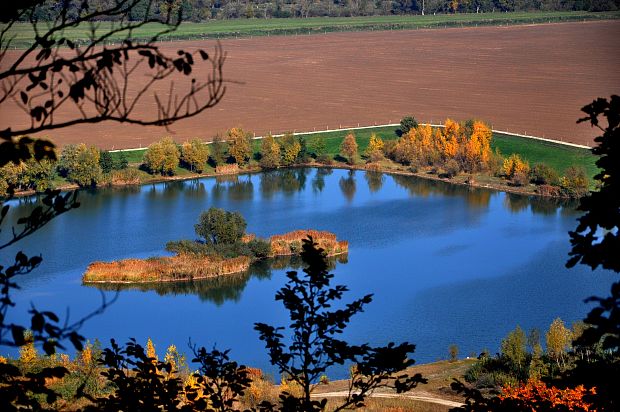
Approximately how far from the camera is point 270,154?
36.7 metres

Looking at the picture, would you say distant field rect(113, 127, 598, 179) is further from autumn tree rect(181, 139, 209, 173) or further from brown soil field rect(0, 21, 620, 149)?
brown soil field rect(0, 21, 620, 149)

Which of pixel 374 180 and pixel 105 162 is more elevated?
pixel 105 162

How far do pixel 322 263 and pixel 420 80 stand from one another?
47869 mm

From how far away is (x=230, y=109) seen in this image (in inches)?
1793

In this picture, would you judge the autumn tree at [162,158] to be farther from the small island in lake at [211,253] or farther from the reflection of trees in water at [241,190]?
the small island in lake at [211,253]

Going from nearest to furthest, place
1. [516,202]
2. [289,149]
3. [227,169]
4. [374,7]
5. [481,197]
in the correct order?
[516,202]
[481,197]
[227,169]
[289,149]
[374,7]

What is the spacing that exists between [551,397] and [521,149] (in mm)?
27728

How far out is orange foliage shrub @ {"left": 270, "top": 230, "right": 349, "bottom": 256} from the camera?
25.6 meters

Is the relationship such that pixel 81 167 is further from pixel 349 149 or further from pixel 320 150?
pixel 349 149

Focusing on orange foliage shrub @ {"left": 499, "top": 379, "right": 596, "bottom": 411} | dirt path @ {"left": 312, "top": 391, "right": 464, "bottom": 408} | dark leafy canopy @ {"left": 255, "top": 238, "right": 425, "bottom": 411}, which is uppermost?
dark leafy canopy @ {"left": 255, "top": 238, "right": 425, "bottom": 411}

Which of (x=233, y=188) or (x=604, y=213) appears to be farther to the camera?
(x=233, y=188)

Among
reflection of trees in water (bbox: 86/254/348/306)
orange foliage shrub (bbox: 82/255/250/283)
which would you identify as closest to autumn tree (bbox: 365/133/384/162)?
reflection of trees in water (bbox: 86/254/348/306)

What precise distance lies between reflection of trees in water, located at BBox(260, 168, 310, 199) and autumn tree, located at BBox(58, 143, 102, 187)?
5.37m

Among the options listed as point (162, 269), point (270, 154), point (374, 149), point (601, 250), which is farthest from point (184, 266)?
point (601, 250)
